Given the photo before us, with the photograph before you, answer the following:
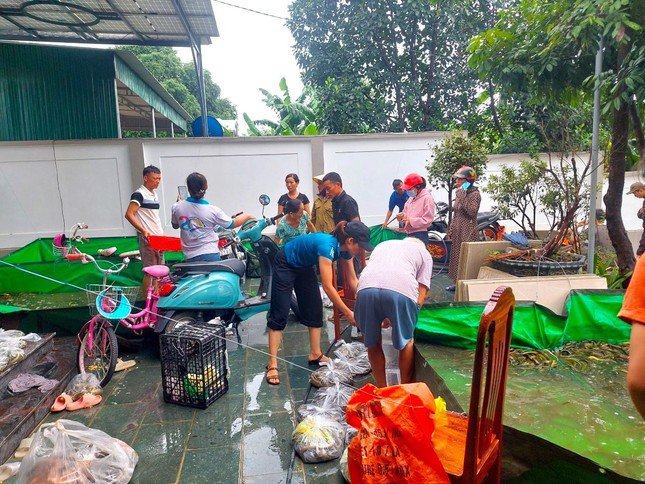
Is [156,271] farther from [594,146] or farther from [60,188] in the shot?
[60,188]

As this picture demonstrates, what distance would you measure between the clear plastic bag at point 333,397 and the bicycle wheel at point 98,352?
5.93 ft

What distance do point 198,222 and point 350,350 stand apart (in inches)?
75.5

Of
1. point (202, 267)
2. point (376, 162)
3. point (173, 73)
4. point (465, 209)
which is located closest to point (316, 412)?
point (202, 267)

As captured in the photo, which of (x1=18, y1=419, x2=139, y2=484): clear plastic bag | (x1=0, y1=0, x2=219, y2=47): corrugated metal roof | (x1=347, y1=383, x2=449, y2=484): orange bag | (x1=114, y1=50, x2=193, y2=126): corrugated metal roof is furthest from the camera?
(x1=114, y1=50, x2=193, y2=126): corrugated metal roof

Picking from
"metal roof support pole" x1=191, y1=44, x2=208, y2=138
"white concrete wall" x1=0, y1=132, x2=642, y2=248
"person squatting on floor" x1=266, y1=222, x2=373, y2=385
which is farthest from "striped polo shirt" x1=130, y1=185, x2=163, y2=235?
"metal roof support pole" x1=191, y1=44, x2=208, y2=138

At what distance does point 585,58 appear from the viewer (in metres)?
5.07

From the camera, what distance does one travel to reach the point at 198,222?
14.2ft

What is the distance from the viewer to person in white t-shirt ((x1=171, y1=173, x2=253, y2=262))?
14.0ft

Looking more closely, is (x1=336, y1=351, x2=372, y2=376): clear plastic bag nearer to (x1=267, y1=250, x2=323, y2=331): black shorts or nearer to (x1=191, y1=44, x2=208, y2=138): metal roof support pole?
(x1=267, y1=250, x2=323, y2=331): black shorts

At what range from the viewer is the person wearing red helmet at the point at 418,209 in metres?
6.15

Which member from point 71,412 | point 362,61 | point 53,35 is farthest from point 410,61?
point 71,412

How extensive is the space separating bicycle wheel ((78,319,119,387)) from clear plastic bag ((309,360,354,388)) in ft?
5.67

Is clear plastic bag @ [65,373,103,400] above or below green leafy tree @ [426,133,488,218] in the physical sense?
below

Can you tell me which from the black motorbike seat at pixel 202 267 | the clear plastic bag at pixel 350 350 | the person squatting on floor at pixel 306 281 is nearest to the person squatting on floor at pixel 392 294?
the person squatting on floor at pixel 306 281
